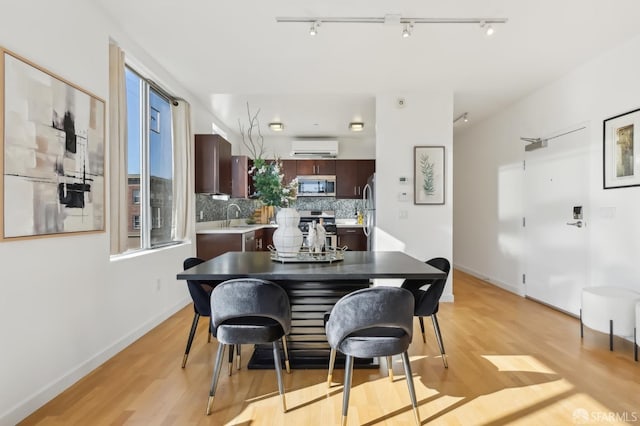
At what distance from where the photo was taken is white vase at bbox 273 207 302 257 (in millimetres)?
2633

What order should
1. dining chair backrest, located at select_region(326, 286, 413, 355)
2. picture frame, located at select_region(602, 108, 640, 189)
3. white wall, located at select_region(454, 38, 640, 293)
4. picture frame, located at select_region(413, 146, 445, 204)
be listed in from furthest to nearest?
picture frame, located at select_region(413, 146, 445, 204), white wall, located at select_region(454, 38, 640, 293), picture frame, located at select_region(602, 108, 640, 189), dining chair backrest, located at select_region(326, 286, 413, 355)

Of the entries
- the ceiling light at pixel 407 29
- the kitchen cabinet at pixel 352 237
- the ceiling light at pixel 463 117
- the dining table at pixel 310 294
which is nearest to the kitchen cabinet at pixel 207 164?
the dining table at pixel 310 294

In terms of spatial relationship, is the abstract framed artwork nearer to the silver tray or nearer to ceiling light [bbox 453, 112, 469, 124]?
the silver tray

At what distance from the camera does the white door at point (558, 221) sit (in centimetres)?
379

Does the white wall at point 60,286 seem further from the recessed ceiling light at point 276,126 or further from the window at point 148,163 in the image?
the recessed ceiling light at point 276,126

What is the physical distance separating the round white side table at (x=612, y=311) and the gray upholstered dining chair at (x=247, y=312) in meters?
2.69

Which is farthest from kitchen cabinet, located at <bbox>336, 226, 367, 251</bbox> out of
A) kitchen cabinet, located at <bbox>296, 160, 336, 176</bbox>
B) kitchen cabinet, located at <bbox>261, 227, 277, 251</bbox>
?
kitchen cabinet, located at <bbox>296, 160, 336, 176</bbox>

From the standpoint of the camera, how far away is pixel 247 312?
1914 millimetres

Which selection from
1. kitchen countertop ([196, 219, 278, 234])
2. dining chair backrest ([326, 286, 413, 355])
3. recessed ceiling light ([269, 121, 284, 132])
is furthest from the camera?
recessed ceiling light ([269, 121, 284, 132])

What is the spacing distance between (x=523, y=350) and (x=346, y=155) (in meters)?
5.11

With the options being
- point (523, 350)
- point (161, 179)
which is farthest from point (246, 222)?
point (523, 350)

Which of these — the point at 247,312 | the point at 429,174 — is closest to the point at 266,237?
the point at 429,174

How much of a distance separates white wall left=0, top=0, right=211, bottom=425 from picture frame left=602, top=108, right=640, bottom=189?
4460 millimetres

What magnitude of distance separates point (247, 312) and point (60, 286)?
1311 millimetres
